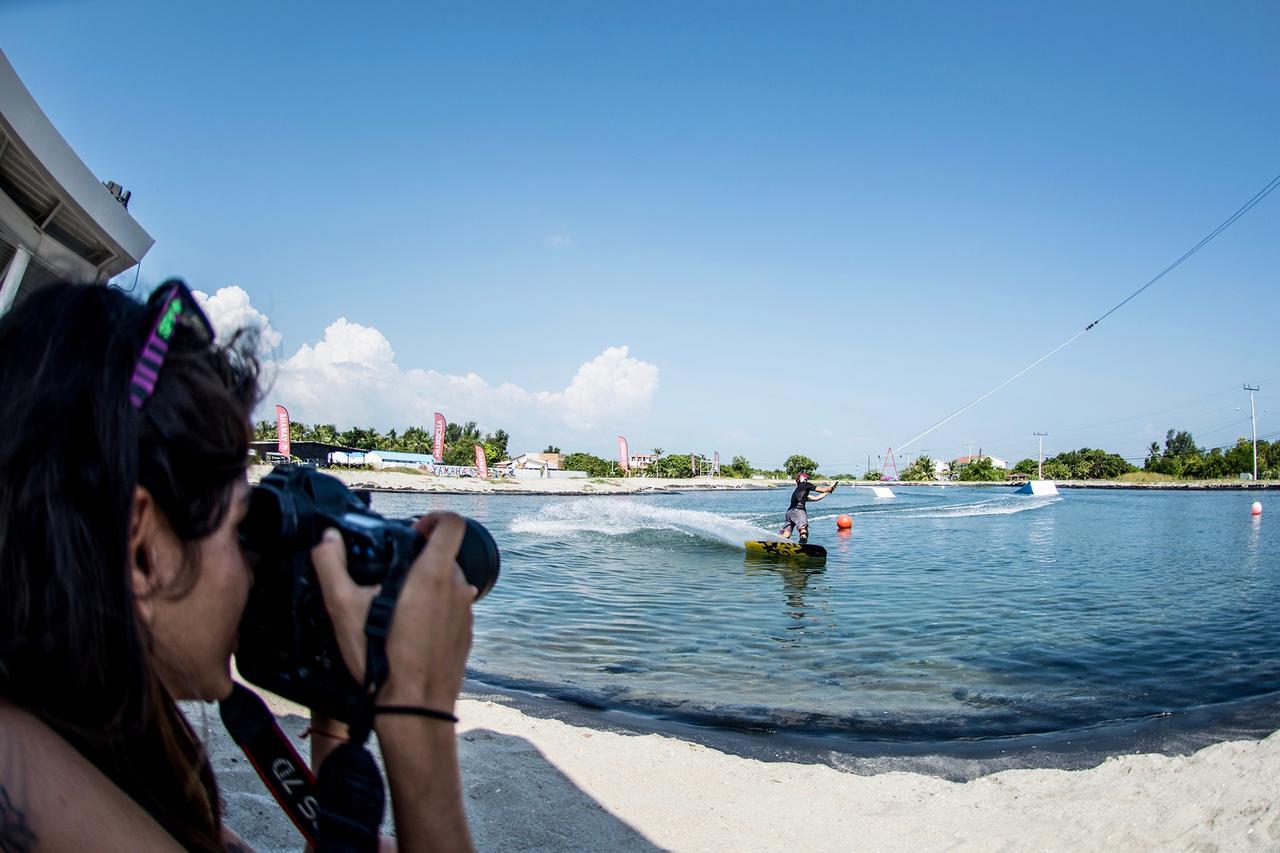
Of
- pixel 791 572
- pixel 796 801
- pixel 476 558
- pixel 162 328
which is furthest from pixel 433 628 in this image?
pixel 791 572

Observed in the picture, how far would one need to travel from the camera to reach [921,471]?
444 ft

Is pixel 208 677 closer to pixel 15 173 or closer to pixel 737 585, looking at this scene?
pixel 15 173

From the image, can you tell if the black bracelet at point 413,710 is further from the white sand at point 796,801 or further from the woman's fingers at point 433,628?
the white sand at point 796,801

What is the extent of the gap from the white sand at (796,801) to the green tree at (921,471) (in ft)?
440

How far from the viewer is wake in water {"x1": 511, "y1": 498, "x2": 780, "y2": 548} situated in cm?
2366

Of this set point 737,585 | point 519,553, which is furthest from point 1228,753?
point 519,553

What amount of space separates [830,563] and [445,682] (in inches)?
686

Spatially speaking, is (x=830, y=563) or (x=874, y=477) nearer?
(x=830, y=563)

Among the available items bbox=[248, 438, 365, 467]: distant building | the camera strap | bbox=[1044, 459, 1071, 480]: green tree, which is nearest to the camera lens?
the camera strap

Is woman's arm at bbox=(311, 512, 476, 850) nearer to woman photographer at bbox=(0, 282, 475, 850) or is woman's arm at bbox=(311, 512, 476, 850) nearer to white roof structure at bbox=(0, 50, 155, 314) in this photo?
woman photographer at bbox=(0, 282, 475, 850)

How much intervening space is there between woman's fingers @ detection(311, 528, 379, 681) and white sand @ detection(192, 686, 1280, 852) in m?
2.63

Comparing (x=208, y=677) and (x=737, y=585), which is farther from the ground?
(x=208, y=677)

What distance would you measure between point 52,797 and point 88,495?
0.98 feet

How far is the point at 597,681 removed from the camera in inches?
272
